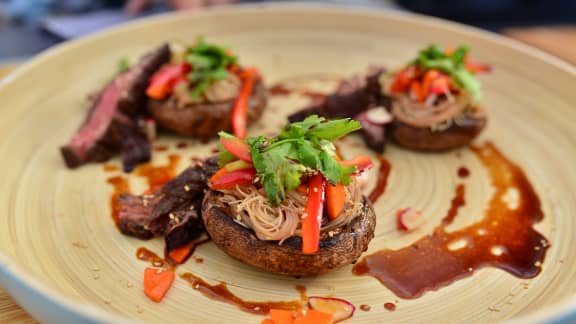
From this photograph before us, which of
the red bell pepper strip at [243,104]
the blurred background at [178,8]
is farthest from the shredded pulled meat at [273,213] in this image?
the blurred background at [178,8]

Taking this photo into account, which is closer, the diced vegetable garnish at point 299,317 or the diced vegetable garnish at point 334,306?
the diced vegetable garnish at point 299,317

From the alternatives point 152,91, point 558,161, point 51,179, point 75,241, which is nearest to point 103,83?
point 152,91

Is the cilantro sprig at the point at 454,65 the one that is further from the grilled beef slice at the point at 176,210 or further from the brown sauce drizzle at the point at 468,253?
the grilled beef slice at the point at 176,210

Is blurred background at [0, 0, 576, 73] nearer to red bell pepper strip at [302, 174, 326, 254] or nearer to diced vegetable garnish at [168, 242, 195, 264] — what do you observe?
diced vegetable garnish at [168, 242, 195, 264]

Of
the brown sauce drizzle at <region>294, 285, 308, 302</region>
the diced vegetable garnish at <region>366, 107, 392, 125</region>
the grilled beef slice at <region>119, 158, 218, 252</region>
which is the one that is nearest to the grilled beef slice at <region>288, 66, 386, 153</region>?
the diced vegetable garnish at <region>366, 107, 392, 125</region>

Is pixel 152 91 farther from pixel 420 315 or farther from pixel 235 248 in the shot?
pixel 420 315

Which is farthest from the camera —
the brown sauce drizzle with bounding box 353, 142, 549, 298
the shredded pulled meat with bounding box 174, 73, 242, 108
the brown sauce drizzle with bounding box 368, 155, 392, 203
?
the shredded pulled meat with bounding box 174, 73, 242, 108
